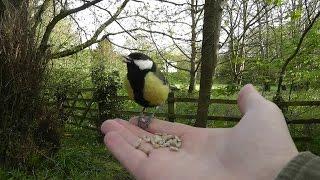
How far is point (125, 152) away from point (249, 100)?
71 cm

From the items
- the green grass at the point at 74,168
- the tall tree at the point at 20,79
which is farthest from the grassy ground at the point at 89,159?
the tall tree at the point at 20,79

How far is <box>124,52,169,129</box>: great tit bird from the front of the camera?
289 cm

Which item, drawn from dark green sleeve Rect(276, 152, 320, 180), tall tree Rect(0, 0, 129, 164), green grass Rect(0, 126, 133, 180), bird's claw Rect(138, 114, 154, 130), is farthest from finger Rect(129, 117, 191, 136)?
green grass Rect(0, 126, 133, 180)

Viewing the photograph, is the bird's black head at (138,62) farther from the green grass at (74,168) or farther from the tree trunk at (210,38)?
the green grass at (74,168)

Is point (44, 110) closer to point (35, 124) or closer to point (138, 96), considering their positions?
point (35, 124)

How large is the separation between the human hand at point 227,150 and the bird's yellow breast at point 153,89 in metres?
0.34

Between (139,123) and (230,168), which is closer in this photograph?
(230,168)

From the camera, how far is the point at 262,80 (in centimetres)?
1012

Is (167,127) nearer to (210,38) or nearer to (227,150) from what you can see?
(227,150)

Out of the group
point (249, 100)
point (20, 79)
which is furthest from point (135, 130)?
point (20, 79)

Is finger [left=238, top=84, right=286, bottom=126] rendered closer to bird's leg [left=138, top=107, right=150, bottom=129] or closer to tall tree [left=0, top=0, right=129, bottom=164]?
bird's leg [left=138, top=107, right=150, bottom=129]

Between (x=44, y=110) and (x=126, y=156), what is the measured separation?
4.01m

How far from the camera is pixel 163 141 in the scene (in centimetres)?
261

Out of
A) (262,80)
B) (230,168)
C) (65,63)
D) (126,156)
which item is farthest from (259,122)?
(65,63)
